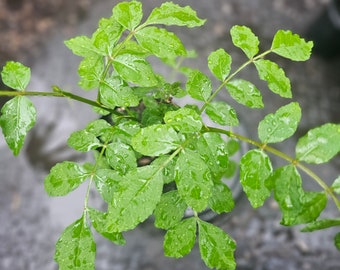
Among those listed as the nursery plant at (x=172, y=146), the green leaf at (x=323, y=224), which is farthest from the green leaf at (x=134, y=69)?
the green leaf at (x=323, y=224)

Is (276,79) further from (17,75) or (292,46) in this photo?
(17,75)

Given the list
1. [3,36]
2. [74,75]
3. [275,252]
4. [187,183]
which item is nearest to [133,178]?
[187,183]

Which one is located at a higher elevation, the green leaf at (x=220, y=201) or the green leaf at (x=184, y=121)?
the green leaf at (x=184, y=121)

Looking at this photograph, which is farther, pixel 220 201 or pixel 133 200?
pixel 220 201

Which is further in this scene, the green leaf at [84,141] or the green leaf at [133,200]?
the green leaf at [84,141]

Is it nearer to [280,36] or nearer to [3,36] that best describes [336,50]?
[280,36]

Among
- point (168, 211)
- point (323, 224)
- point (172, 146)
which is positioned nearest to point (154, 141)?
point (172, 146)

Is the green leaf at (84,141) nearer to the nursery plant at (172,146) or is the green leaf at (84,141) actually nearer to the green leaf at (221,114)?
the nursery plant at (172,146)
